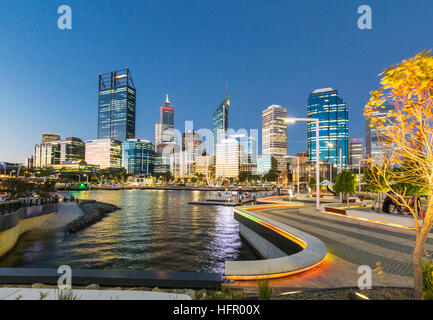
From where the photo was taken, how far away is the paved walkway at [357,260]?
261 inches

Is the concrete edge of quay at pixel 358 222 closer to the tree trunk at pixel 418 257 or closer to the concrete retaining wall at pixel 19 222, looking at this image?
the tree trunk at pixel 418 257

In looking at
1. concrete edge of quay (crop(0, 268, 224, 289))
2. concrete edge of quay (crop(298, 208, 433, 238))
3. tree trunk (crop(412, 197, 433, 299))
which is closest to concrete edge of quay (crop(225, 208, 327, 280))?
concrete edge of quay (crop(0, 268, 224, 289))

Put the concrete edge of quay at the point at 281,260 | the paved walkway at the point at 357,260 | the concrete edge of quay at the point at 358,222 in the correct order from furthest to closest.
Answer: the concrete edge of quay at the point at 358,222, the concrete edge of quay at the point at 281,260, the paved walkway at the point at 357,260

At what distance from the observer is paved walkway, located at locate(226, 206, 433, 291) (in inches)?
261

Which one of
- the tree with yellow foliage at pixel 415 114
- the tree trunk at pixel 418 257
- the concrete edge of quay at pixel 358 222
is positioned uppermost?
the tree with yellow foliage at pixel 415 114

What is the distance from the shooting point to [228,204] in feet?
156

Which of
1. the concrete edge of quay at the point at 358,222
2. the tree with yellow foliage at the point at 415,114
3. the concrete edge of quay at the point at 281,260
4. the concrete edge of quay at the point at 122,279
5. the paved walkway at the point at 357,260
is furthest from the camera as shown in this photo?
the concrete edge of quay at the point at 358,222

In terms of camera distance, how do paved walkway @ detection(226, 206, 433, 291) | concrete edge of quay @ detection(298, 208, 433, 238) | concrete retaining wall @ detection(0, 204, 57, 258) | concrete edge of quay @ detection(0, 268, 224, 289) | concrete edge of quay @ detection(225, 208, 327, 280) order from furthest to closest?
concrete retaining wall @ detection(0, 204, 57, 258), concrete edge of quay @ detection(298, 208, 433, 238), concrete edge of quay @ detection(225, 208, 327, 280), paved walkway @ detection(226, 206, 433, 291), concrete edge of quay @ detection(0, 268, 224, 289)

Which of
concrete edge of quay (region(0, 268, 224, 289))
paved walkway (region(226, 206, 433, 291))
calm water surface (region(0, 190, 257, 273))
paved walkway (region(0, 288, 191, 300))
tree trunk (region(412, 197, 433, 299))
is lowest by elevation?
calm water surface (region(0, 190, 257, 273))

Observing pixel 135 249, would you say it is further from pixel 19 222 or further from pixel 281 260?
pixel 19 222

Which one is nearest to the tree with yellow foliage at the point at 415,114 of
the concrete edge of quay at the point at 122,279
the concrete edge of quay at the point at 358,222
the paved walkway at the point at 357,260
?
the paved walkway at the point at 357,260

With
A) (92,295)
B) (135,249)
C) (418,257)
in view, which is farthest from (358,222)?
(92,295)

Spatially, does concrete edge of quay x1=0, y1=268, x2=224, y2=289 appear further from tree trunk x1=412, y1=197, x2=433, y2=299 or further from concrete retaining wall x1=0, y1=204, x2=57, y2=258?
concrete retaining wall x1=0, y1=204, x2=57, y2=258
